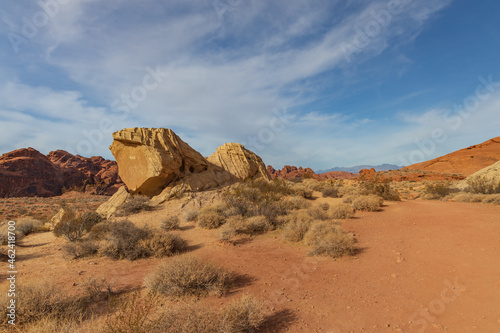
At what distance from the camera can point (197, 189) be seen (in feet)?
54.0

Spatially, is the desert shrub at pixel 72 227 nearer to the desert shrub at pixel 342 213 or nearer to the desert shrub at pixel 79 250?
the desert shrub at pixel 79 250

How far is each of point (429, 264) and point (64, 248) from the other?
11011mm

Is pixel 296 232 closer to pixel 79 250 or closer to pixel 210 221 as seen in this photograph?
pixel 210 221

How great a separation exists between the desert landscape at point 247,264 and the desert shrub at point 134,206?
8 cm

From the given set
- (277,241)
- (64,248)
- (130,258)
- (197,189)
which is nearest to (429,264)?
(277,241)

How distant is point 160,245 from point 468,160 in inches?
2447

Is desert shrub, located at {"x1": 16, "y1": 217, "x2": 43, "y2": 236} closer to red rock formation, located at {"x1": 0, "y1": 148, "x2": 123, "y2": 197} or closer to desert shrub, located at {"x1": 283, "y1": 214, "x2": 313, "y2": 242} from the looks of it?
desert shrub, located at {"x1": 283, "y1": 214, "x2": 313, "y2": 242}

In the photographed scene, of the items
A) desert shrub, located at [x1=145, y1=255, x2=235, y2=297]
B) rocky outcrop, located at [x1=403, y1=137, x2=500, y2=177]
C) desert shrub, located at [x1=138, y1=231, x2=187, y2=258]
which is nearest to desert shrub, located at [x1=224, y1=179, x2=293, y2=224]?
desert shrub, located at [x1=138, y1=231, x2=187, y2=258]

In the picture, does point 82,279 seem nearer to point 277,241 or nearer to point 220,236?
point 220,236

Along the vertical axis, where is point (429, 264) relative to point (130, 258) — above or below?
below

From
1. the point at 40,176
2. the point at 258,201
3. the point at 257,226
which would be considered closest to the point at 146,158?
the point at 258,201

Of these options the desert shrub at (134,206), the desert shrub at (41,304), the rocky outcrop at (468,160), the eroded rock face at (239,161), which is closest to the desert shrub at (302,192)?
the eroded rock face at (239,161)

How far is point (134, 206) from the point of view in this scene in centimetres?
1402

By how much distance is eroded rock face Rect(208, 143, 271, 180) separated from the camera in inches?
784
